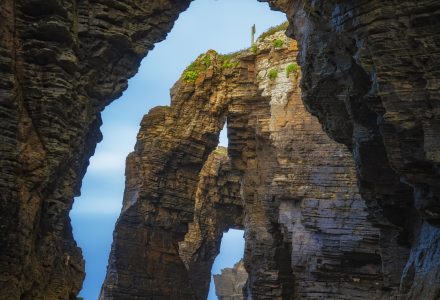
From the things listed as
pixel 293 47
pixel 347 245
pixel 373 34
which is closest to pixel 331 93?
pixel 373 34

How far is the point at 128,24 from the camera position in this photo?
739 inches

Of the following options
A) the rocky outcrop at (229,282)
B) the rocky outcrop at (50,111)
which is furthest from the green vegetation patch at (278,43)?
the rocky outcrop at (229,282)

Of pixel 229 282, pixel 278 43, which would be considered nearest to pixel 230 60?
pixel 278 43

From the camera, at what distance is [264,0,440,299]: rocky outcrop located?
1330cm

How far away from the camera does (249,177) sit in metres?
36.3

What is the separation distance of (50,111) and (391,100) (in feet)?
25.1

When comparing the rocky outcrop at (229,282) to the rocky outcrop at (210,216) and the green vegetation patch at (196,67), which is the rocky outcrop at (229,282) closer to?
the rocky outcrop at (210,216)

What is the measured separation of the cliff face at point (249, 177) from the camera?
30.1 meters

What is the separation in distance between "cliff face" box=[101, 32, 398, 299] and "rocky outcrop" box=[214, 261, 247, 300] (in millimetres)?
30622

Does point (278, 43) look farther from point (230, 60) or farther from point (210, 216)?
point (210, 216)

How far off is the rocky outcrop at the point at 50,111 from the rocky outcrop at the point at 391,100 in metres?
5.38

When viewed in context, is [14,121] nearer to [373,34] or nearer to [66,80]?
[66,80]

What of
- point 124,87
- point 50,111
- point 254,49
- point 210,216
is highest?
point 254,49

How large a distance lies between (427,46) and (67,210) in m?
9.72
